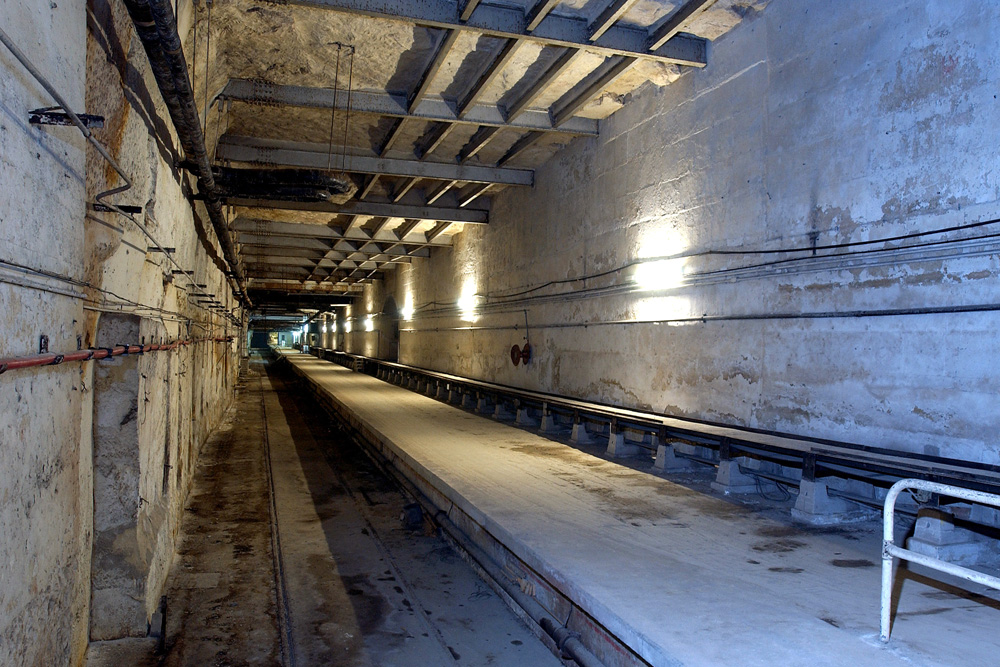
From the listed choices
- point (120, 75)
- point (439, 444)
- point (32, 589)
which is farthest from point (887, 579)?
point (439, 444)

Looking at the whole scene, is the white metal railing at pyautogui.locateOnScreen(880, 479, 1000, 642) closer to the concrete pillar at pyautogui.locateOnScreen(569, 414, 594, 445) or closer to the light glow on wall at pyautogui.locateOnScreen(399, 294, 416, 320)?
the concrete pillar at pyautogui.locateOnScreen(569, 414, 594, 445)

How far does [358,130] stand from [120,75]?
16.8 ft

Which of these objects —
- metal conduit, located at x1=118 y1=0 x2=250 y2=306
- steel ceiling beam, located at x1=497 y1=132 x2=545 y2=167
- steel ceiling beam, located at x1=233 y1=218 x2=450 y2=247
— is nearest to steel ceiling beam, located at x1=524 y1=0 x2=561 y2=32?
metal conduit, located at x1=118 y1=0 x2=250 y2=306

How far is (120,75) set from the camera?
394 cm

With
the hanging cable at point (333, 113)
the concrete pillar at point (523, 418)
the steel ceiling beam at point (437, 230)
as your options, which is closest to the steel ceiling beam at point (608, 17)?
the hanging cable at point (333, 113)

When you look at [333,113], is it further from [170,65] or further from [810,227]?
[810,227]

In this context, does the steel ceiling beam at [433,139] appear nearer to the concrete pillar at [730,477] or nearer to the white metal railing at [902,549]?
the concrete pillar at [730,477]

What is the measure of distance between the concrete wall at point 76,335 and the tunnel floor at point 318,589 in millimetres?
382

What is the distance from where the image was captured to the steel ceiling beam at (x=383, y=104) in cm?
728

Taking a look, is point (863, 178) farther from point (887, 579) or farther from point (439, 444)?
point (439, 444)

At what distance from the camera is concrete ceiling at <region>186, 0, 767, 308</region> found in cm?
589

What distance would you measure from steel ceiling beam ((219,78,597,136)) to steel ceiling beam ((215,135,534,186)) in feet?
5.27

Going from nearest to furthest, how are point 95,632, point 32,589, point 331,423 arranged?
1. point 32,589
2. point 95,632
3. point 331,423

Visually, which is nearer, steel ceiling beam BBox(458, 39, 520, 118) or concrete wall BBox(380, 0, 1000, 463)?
concrete wall BBox(380, 0, 1000, 463)
